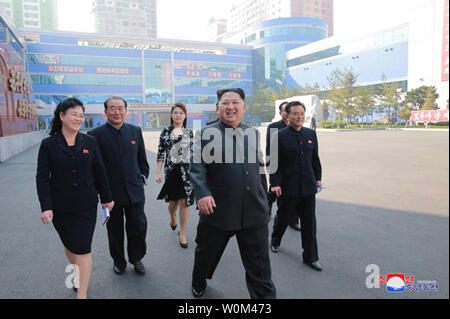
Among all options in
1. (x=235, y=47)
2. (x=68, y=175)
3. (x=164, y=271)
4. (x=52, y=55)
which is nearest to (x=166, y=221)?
(x=164, y=271)

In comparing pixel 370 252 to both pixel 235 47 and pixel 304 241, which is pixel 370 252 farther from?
pixel 235 47

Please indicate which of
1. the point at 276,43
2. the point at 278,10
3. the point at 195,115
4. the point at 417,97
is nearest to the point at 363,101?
the point at 417,97

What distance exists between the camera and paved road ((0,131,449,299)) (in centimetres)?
208

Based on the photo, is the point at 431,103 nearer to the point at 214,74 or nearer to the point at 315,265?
the point at 315,265

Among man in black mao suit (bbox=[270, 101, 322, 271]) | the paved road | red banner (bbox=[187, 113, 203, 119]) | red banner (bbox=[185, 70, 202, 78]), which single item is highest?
red banner (bbox=[185, 70, 202, 78])

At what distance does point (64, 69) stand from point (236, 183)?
53662 mm

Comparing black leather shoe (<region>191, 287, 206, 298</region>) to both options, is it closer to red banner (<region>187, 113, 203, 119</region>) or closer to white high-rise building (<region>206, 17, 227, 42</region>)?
red banner (<region>187, 113, 203, 119</region>)

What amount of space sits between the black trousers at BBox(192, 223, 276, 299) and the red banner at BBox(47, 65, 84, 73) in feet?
174

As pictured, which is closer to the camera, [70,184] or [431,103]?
[70,184]

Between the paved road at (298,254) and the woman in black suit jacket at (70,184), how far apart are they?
567mm

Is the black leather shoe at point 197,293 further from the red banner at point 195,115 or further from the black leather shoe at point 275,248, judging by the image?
the red banner at point 195,115

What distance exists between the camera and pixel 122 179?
3105 mm

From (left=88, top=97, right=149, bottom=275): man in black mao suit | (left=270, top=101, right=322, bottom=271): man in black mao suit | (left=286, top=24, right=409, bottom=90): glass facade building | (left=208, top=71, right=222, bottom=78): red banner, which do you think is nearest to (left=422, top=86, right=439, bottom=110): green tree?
(left=270, top=101, right=322, bottom=271): man in black mao suit
